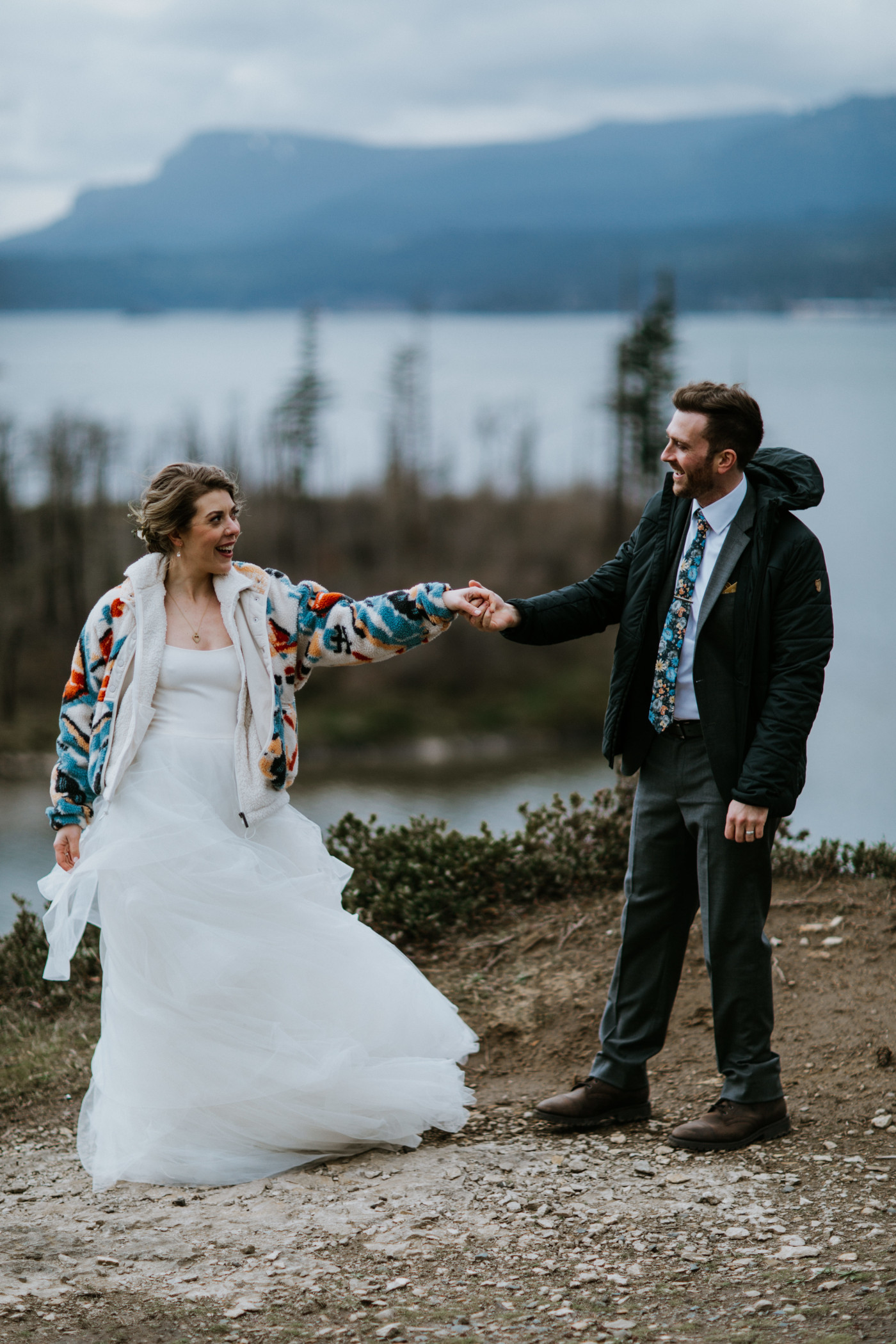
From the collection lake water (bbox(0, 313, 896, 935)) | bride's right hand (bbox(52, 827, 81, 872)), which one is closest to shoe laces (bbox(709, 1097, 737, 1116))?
bride's right hand (bbox(52, 827, 81, 872))

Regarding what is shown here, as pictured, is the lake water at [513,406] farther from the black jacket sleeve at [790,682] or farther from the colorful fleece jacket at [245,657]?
the colorful fleece jacket at [245,657]

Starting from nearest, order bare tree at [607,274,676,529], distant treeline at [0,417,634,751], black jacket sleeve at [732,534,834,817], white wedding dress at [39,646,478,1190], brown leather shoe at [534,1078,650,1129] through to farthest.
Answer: black jacket sleeve at [732,534,834,817]
white wedding dress at [39,646,478,1190]
brown leather shoe at [534,1078,650,1129]
bare tree at [607,274,676,529]
distant treeline at [0,417,634,751]

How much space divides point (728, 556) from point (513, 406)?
4565 centimetres

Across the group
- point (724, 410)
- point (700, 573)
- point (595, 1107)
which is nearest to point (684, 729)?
point (700, 573)

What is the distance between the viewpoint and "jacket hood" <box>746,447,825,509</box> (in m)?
3.38

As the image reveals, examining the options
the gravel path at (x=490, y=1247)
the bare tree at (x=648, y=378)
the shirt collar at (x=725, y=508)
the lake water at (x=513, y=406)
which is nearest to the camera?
the gravel path at (x=490, y=1247)

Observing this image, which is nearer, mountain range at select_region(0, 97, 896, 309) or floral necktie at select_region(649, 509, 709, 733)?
→ floral necktie at select_region(649, 509, 709, 733)

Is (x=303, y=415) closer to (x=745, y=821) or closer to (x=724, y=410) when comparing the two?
(x=724, y=410)

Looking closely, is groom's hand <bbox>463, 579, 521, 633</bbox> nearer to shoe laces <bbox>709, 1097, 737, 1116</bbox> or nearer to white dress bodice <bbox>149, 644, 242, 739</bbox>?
white dress bodice <bbox>149, 644, 242, 739</bbox>

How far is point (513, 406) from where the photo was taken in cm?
4784

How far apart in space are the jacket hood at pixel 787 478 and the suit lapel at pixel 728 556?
0.08 metres

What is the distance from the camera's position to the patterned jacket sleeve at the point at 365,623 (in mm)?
3781

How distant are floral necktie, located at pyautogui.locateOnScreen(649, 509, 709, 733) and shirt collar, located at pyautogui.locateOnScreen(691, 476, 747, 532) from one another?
0.08 feet

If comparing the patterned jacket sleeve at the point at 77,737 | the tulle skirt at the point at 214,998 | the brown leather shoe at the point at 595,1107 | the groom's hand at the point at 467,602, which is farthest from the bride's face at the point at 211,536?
the brown leather shoe at the point at 595,1107
